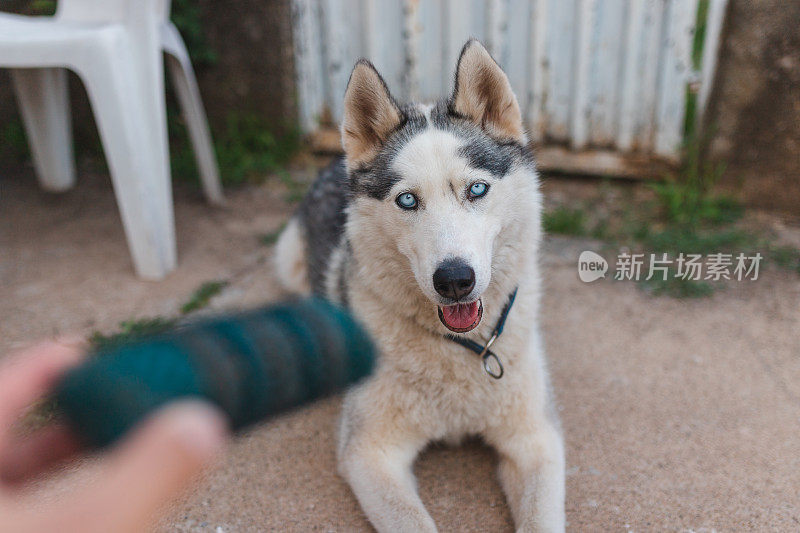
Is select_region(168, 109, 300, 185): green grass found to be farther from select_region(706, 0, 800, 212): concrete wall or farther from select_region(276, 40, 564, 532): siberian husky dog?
select_region(706, 0, 800, 212): concrete wall

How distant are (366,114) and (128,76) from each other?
Answer: 5.62 feet

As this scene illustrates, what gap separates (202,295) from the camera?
11.0 ft

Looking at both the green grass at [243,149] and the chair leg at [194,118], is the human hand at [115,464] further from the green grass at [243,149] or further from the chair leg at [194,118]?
the green grass at [243,149]

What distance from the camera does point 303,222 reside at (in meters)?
3.41

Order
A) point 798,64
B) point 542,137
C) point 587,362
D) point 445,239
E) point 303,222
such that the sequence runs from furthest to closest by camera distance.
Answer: point 542,137 → point 798,64 → point 303,222 → point 587,362 → point 445,239

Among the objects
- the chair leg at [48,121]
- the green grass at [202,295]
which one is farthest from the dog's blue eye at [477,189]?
the chair leg at [48,121]

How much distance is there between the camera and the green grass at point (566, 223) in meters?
4.03

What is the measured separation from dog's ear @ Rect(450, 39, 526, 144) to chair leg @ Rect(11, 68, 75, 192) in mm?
3286

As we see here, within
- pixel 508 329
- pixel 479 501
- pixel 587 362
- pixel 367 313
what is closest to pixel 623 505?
pixel 479 501

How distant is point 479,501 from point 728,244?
2507 millimetres

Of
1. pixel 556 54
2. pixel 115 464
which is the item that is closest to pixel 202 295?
pixel 115 464

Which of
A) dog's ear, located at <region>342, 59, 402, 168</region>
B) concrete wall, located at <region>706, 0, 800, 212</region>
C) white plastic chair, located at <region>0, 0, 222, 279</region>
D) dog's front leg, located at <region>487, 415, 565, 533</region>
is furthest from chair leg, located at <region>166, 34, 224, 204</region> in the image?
concrete wall, located at <region>706, 0, 800, 212</region>

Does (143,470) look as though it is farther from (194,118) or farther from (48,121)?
(48,121)

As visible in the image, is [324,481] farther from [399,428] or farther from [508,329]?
[508,329]
